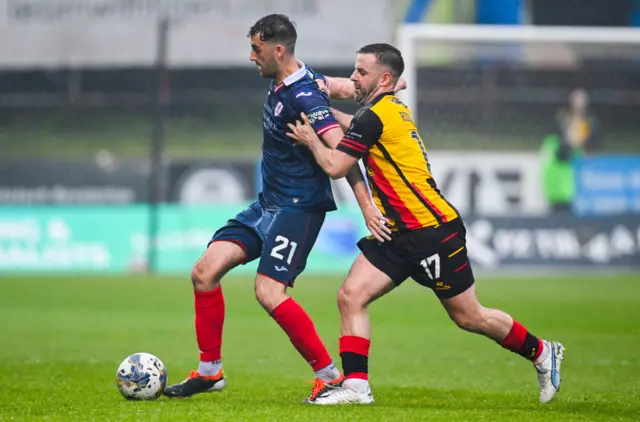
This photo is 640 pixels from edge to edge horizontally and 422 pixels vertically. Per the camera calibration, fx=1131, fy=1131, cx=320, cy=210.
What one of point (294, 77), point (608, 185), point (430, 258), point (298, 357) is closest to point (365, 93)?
point (294, 77)

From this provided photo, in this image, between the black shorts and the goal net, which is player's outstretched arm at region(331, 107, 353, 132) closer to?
the black shorts

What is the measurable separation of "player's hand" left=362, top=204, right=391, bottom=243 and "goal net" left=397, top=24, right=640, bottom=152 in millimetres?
13987

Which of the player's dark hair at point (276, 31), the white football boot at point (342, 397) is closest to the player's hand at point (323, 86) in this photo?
the player's dark hair at point (276, 31)

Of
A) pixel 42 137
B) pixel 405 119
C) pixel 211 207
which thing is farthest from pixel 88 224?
pixel 405 119

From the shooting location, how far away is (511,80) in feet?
75.4

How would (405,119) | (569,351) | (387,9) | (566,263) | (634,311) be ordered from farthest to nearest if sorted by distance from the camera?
1. (387,9)
2. (566,263)
3. (634,311)
4. (569,351)
5. (405,119)

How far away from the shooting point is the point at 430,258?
22.8ft

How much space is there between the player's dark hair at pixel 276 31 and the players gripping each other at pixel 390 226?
21.1 inches

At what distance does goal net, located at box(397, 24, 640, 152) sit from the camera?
21312mm

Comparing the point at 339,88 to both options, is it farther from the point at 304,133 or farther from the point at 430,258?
the point at 430,258

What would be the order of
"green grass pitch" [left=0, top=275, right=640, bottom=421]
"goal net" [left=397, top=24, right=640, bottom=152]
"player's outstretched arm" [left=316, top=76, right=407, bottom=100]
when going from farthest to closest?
"goal net" [left=397, top=24, right=640, bottom=152], "player's outstretched arm" [left=316, top=76, right=407, bottom=100], "green grass pitch" [left=0, top=275, right=640, bottom=421]

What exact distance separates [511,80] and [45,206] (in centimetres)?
956

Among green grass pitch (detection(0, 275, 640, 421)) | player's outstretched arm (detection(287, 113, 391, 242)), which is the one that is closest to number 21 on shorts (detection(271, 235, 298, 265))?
player's outstretched arm (detection(287, 113, 391, 242))

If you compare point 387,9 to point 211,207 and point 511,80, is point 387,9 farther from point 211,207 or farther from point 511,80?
point 211,207
